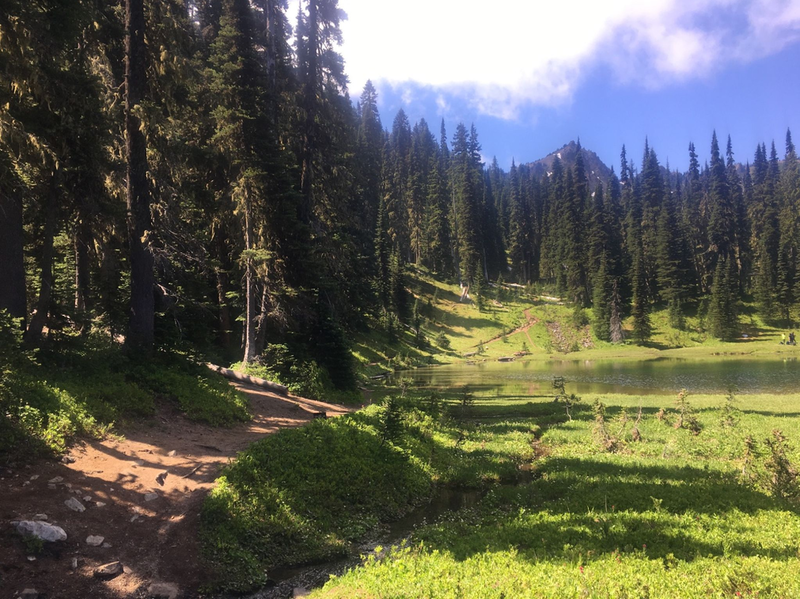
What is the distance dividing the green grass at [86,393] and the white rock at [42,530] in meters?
1.81

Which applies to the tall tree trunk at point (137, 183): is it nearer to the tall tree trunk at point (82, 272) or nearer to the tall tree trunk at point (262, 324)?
the tall tree trunk at point (82, 272)

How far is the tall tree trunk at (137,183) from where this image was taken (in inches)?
543

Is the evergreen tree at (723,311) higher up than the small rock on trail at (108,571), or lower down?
higher up

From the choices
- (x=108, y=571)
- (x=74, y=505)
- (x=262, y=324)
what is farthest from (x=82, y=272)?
(x=108, y=571)

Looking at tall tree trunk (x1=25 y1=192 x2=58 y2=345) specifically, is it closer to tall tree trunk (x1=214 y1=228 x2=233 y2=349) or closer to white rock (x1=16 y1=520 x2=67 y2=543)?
white rock (x1=16 y1=520 x2=67 y2=543)

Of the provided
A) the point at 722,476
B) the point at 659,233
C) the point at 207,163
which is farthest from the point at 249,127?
the point at 659,233

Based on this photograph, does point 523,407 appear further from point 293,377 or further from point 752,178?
point 752,178

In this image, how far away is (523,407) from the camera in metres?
24.8

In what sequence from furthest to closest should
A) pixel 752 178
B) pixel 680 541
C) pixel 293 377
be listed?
pixel 752 178, pixel 293 377, pixel 680 541

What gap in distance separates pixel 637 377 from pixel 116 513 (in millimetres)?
44450

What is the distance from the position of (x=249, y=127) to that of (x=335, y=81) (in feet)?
28.6

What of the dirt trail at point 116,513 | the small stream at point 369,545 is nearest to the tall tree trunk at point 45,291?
the dirt trail at point 116,513

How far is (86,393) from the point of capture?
390 inches

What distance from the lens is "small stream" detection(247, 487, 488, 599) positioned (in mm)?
7051
